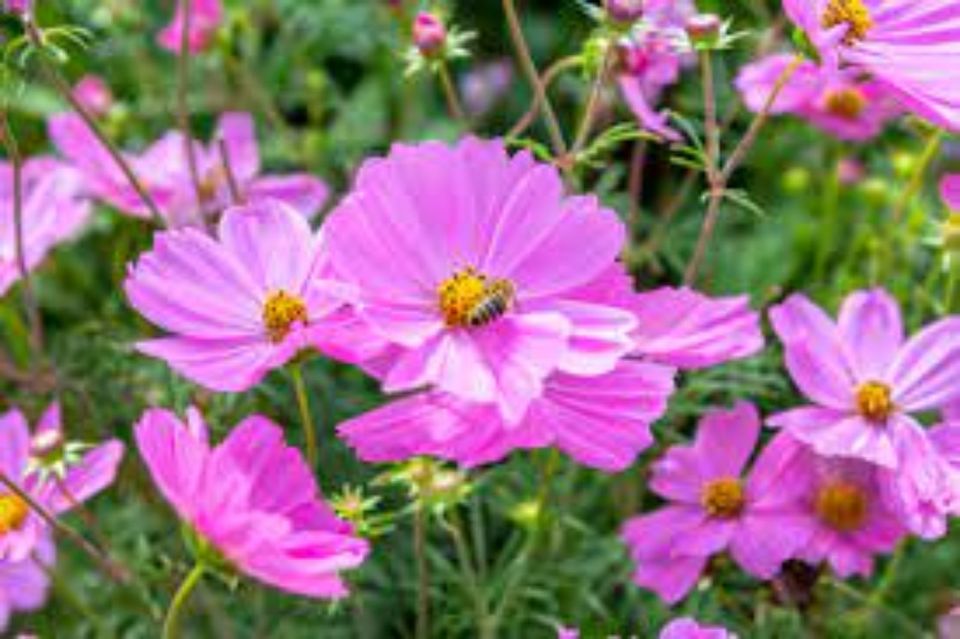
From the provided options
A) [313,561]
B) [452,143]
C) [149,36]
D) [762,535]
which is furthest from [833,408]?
[149,36]

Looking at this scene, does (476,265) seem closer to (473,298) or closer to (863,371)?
(473,298)

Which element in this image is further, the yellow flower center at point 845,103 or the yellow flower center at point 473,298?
the yellow flower center at point 845,103

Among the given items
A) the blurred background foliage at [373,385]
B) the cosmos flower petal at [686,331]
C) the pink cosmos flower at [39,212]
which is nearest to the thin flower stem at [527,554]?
the blurred background foliage at [373,385]

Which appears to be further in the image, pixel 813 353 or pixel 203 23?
pixel 203 23

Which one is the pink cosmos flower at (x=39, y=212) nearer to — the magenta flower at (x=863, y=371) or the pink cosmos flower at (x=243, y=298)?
the pink cosmos flower at (x=243, y=298)

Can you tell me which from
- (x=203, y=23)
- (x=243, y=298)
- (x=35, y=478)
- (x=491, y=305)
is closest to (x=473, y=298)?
(x=491, y=305)

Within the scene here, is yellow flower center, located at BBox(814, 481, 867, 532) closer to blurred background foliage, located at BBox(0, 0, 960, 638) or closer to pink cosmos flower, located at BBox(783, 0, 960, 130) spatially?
blurred background foliage, located at BBox(0, 0, 960, 638)

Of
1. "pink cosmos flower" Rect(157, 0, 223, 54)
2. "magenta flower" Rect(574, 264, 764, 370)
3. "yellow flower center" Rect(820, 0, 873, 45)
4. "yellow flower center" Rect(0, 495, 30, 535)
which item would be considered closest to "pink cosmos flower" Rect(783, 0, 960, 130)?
"yellow flower center" Rect(820, 0, 873, 45)
